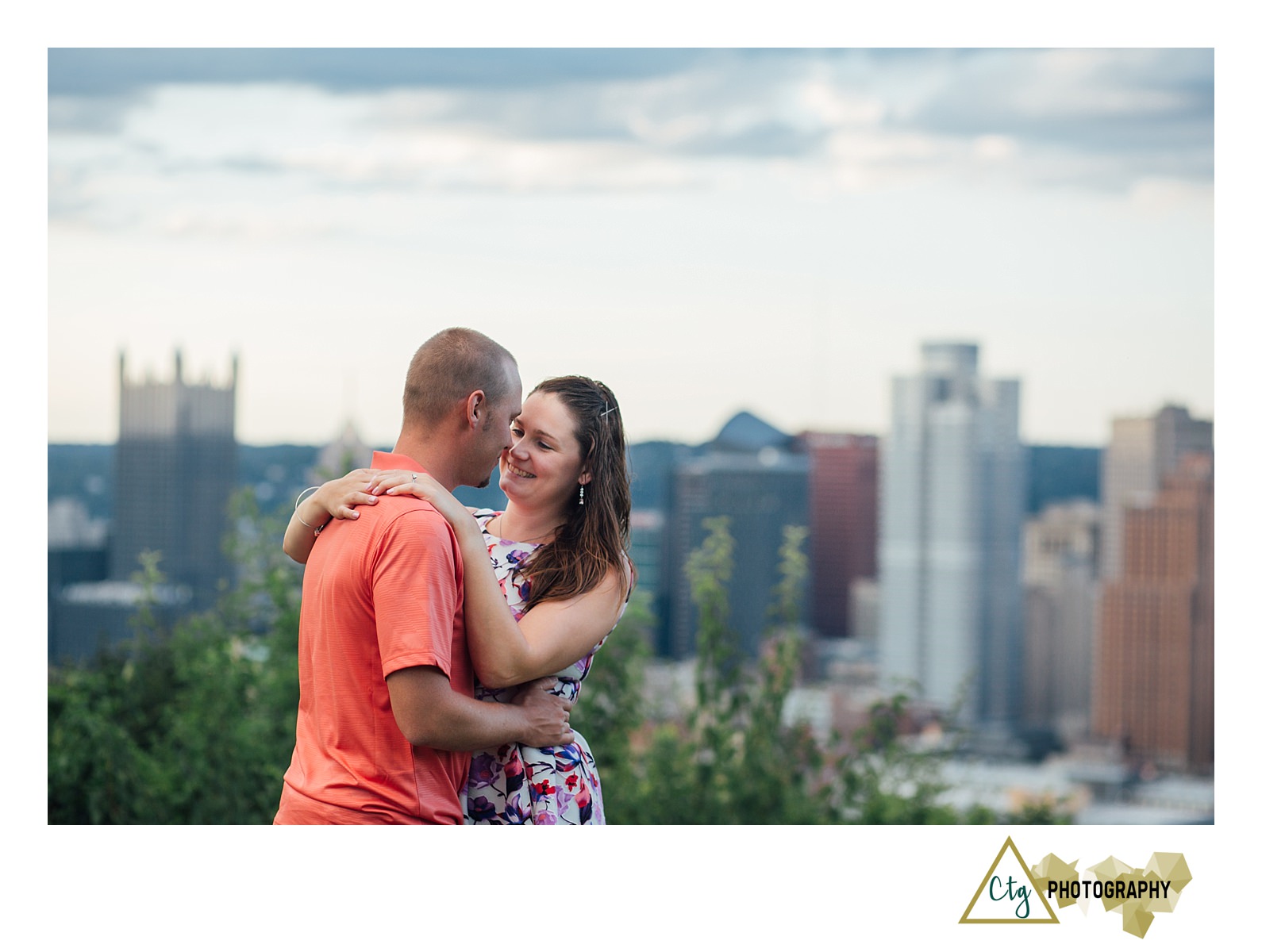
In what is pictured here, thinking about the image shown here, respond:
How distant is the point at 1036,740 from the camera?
5.38 m

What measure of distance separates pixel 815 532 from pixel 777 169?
75.9 inches

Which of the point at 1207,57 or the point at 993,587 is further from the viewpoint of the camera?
the point at 993,587

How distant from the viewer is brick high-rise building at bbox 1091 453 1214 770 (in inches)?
202

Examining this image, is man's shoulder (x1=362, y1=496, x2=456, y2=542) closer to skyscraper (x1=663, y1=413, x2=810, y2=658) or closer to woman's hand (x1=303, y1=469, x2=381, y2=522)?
woman's hand (x1=303, y1=469, x2=381, y2=522)

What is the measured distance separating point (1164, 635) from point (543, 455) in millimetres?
4391

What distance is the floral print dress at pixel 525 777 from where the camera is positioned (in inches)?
75.5

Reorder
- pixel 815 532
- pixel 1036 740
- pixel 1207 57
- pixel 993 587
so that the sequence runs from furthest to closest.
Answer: pixel 993 587
pixel 815 532
pixel 1036 740
pixel 1207 57

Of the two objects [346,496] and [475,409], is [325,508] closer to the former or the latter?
[346,496]

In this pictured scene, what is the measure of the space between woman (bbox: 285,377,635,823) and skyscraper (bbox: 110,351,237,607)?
2.37 m

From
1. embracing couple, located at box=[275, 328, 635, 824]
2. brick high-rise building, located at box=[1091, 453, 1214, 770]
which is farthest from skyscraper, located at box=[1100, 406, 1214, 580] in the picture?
embracing couple, located at box=[275, 328, 635, 824]

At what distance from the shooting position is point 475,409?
174 centimetres
